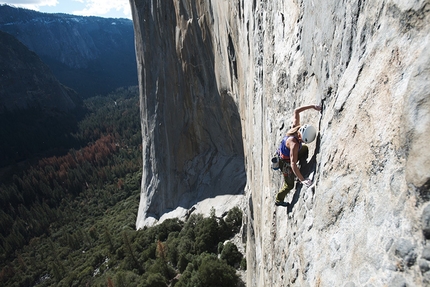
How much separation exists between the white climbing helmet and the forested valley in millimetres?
15049

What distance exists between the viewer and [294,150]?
5.30 m

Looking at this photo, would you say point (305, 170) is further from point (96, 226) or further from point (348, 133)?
point (96, 226)

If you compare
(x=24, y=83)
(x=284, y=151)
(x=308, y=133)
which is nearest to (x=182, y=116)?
(x=284, y=151)

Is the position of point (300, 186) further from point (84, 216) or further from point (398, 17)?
point (84, 216)

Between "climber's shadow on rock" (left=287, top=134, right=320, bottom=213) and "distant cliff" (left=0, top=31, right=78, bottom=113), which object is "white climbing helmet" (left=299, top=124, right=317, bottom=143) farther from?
"distant cliff" (left=0, top=31, right=78, bottom=113)

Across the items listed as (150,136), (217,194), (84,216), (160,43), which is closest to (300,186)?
(217,194)

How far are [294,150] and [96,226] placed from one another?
2280 inches

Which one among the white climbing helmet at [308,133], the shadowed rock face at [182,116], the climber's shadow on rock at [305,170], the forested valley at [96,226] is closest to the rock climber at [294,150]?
the white climbing helmet at [308,133]

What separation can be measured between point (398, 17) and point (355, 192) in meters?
2.09

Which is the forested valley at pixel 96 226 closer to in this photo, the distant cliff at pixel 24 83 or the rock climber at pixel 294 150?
the rock climber at pixel 294 150

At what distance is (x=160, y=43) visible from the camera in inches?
1227

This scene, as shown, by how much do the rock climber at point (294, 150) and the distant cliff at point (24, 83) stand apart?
140 m

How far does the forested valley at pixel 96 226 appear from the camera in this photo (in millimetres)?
22875

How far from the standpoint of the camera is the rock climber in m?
5.11
